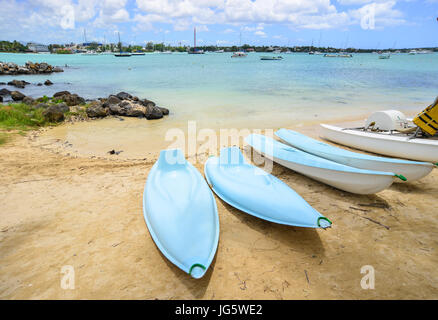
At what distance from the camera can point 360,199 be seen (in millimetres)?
4699

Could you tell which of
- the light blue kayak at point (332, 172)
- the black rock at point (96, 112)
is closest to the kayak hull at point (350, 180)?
the light blue kayak at point (332, 172)

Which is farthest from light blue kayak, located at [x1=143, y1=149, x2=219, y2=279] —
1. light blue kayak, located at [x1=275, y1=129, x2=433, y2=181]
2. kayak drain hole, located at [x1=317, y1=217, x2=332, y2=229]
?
light blue kayak, located at [x1=275, y1=129, x2=433, y2=181]

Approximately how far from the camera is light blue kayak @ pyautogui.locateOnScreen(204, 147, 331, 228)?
3.52 metres

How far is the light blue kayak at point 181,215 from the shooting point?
9.50ft

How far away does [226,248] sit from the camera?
138 inches

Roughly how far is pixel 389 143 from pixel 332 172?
328 centimetres

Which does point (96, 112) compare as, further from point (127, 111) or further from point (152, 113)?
point (152, 113)

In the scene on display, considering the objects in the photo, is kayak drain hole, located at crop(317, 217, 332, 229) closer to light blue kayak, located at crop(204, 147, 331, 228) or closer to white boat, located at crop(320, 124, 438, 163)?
light blue kayak, located at crop(204, 147, 331, 228)

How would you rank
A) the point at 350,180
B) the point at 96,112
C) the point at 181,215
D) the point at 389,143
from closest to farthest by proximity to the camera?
the point at 181,215 → the point at 350,180 → the point at 389,143 → the point at 96,112

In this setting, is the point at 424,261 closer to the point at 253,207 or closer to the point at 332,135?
the point at 253,207

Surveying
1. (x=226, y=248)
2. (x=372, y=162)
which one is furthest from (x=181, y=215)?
(x=372, y=162)

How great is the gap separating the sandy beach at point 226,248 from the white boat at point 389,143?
1044mm

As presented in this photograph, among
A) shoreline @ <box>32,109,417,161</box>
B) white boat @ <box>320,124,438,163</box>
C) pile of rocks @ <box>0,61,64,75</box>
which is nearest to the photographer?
white boat @ <box>320,124,438,163</box>

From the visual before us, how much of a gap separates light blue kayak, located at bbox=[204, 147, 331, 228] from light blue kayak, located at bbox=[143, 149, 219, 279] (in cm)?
52
